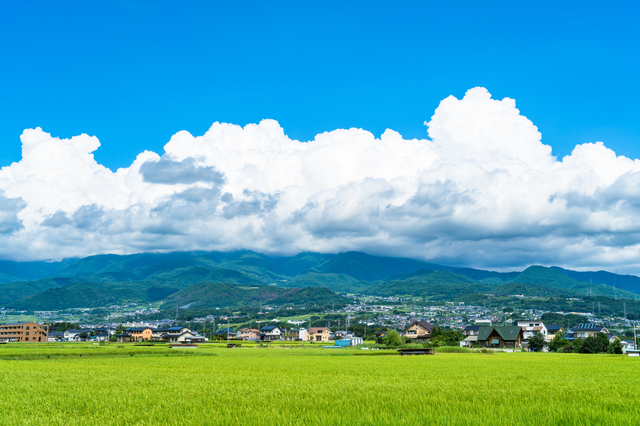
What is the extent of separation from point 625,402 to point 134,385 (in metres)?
19.2

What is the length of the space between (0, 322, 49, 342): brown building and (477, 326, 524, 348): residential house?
138604 mm

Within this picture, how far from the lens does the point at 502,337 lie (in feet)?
320

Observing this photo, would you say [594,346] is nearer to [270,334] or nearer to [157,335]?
[270,334]

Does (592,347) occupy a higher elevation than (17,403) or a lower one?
lower

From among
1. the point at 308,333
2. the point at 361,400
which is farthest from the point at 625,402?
the point at 308,333

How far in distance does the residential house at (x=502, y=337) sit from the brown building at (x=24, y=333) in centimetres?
13860

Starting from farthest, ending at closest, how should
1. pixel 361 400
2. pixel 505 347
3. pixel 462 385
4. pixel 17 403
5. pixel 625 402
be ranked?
pixel 505 347 → pixel 462 385 → pixel 17 403 → pixel 361 400 → pixel 625 402

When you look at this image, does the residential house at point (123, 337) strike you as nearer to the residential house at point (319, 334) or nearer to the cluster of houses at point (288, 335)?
the cluster of houses at point (288, 335)

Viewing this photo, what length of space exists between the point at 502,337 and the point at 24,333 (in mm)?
147970

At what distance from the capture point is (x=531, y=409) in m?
12.9

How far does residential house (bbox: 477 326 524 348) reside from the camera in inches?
3831

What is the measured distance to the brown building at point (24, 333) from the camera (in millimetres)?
154875

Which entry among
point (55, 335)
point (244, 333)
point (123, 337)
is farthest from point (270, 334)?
point (55, 335)

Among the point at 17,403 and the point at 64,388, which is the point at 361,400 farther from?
the point at 64,388
